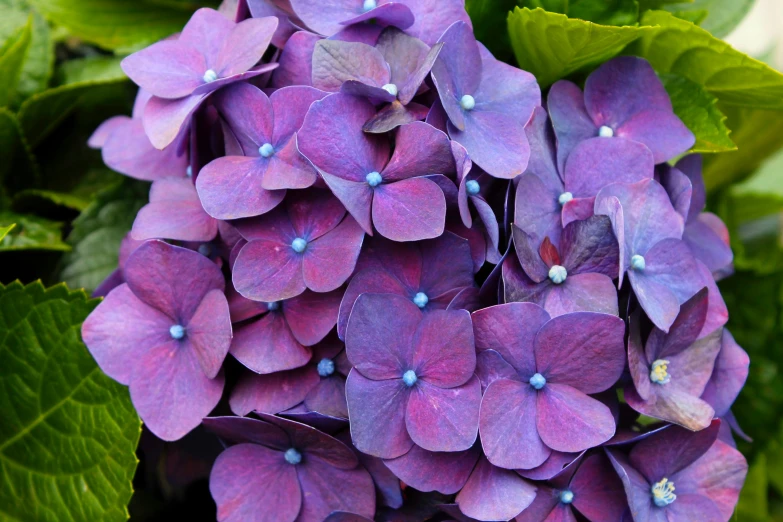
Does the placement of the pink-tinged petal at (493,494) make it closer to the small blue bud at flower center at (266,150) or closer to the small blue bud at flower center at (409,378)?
the small blue bud at flower center at (409,378)

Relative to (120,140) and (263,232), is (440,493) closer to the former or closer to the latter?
(263,232)

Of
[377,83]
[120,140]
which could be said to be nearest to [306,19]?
[377,83]

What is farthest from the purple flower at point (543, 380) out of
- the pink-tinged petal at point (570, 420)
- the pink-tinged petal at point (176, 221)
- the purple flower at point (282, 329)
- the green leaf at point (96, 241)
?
the green leaf at point (96, 241)

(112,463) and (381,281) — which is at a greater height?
(381,281)

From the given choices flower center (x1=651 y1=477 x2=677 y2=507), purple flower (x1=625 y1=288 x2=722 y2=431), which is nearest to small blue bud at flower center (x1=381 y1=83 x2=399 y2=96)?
purple flower (x1=625 y1=288 x2=722 y2=431)

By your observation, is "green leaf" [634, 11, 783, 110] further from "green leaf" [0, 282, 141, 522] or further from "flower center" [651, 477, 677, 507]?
"green leaf" [0, 282, 141, 522]

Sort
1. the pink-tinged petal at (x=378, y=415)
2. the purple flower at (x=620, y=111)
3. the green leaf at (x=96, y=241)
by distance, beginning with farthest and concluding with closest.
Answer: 1. the green leaf at (x=96, y=241)
2. the purple flower at (x=620, y=111)
3. the pink-tinged petal at (x=378, y=415)
